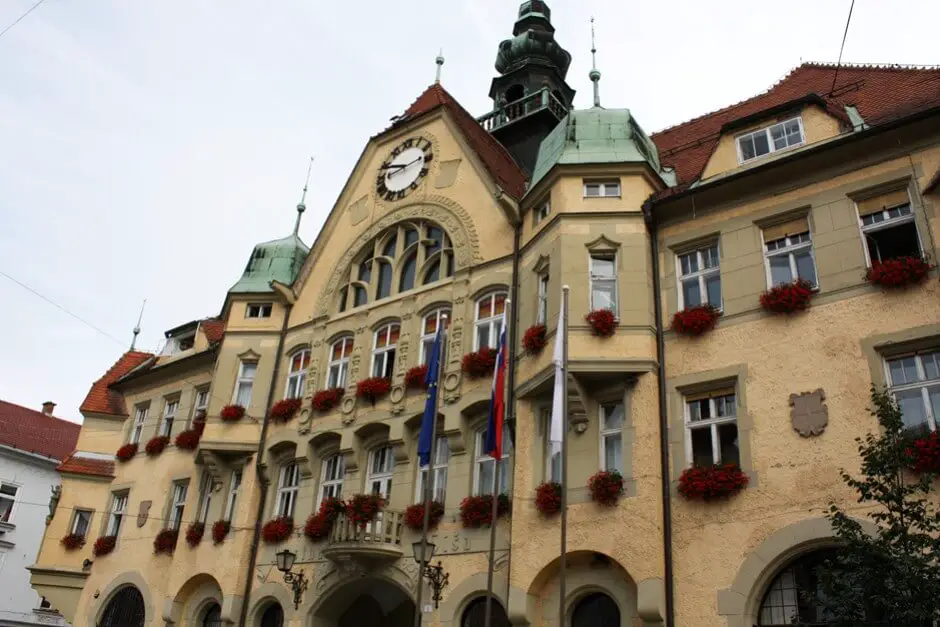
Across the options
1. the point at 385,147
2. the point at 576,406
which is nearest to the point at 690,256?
the point at 576,406

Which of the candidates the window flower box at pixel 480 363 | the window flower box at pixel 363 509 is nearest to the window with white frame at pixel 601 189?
the window flower box at pixel 480 363

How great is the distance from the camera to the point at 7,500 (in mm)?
37938

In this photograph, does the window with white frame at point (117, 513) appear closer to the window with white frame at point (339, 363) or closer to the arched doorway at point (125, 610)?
the arched doorway at point (125, 610)

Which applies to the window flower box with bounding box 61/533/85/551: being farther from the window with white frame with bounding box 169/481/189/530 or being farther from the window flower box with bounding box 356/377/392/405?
the window flower box with bounding box 356/377/392/405

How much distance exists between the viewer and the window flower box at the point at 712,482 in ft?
45.0

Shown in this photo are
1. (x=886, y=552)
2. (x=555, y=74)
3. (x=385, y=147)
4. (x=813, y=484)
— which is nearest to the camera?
(x=886, y=552)

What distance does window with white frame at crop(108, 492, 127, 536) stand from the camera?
84.1 feet

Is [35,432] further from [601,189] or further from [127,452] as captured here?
[601,189]

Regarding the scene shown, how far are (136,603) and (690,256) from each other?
57.5ft

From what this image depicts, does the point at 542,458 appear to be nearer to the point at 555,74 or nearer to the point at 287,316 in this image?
the point at 287,316

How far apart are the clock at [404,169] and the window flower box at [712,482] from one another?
452 inches

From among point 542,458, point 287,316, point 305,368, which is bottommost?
point 542,458

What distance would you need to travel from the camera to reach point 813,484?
1313 cm

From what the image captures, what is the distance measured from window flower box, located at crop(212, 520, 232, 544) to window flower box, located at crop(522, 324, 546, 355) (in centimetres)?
946
